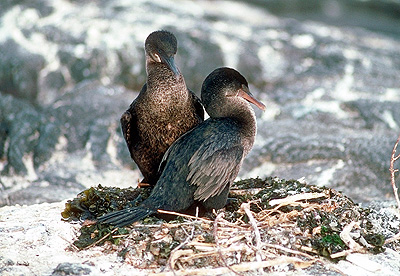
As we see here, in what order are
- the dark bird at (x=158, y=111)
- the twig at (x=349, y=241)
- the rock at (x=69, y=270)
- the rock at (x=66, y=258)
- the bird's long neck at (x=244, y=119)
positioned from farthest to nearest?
the dark bird at (x=158, y=111) → the bird's long neck at (x=244, y=119) → the twig at (x=349, y=241) → the rock at (x=66, y=258) → the rock at (x=69, y=270)

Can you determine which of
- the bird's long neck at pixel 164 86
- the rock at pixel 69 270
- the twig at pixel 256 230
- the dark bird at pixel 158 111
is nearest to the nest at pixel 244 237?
the twig at pixel 256 230

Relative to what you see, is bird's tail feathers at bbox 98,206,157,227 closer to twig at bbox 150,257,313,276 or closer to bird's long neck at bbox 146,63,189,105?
twig at bbox 150,257,313,276

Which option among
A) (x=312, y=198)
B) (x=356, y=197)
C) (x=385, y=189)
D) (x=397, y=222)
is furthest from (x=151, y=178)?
(x=385, y=189)

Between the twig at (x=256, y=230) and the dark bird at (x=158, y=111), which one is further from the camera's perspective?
the dark bird at (x=158, y=111)

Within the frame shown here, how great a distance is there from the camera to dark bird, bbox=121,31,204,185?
5.79 meters

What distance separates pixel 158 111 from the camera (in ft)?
19.1

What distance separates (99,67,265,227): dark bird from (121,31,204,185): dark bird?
1.32ft

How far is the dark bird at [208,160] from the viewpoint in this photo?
16.6 ft

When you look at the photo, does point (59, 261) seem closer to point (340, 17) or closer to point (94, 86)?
point (94, 86)

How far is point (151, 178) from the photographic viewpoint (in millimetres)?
6125

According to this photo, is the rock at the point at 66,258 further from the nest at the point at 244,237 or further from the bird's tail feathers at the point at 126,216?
the bird's tail feathers at the point at 126,216

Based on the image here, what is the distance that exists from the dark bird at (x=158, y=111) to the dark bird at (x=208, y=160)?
401mm

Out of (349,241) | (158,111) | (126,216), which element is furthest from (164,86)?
(349,241)

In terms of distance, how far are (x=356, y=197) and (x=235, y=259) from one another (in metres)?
3.82
